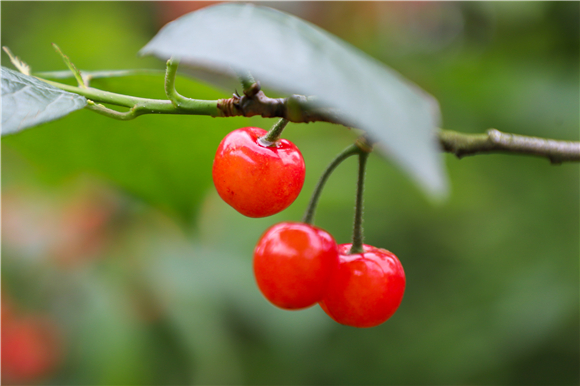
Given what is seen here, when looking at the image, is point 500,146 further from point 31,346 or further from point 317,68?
point 31,346

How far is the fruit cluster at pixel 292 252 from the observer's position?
87 centimetres

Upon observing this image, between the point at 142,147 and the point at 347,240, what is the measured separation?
161 centimetres

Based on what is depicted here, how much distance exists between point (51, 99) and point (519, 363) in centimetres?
234

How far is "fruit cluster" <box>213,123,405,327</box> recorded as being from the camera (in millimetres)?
867

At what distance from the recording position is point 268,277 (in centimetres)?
92

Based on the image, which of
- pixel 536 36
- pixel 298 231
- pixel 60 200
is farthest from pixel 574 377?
pixel 60 200

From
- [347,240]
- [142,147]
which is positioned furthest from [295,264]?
[347,240]

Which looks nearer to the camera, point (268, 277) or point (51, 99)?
point (51, 99)

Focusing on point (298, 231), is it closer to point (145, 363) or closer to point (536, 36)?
point (145, 363)

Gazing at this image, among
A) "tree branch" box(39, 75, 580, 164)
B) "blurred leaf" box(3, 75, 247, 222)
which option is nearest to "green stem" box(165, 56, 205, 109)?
"tree branch" box(39, 75, 580, 164)

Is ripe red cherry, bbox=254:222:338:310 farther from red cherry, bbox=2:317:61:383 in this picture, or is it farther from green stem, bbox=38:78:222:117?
red cherry, bbox=2:317:61:383

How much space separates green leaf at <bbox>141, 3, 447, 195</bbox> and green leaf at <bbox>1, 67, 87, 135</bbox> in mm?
262

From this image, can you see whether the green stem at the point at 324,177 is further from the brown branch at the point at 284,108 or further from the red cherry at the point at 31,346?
the red cherry at the point at 31,346

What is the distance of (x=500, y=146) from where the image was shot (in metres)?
0.89
